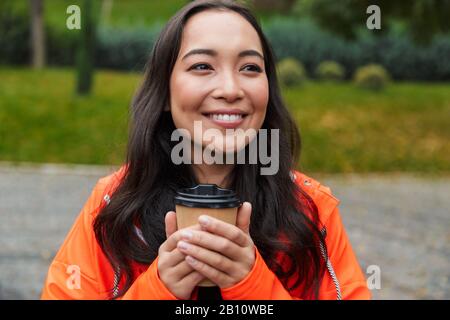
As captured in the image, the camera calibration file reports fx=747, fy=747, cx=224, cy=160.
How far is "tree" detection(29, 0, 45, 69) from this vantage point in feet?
65.5

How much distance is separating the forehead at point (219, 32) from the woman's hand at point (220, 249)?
0.48 m

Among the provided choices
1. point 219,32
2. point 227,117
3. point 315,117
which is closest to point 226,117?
point 227,117

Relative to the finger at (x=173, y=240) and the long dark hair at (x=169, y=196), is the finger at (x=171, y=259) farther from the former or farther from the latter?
the long dark hair at (x=169, y=196)

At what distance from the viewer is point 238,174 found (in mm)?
2189

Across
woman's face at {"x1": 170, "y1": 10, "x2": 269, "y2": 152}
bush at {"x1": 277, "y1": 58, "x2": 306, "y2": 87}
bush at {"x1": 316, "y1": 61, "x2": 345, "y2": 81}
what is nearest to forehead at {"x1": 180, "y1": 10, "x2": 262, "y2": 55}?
woman's face at {"x1": 170, "y1": 10, "x2": 269, "y2": 152}

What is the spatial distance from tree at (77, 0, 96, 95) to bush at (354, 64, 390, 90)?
6.77 metres

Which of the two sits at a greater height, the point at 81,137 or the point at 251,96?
the point at 251,96

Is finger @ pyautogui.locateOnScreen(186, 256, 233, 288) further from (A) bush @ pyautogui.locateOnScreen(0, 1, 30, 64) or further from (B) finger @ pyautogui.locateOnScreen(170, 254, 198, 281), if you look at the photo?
(A) bush @ pyautogui.locateOnScreen(0, 1, 30, 64)

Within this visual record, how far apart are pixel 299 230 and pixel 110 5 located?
24.3 m

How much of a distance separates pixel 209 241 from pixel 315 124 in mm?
13774

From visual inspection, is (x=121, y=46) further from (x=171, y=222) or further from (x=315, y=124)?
(x=171, y=222)
